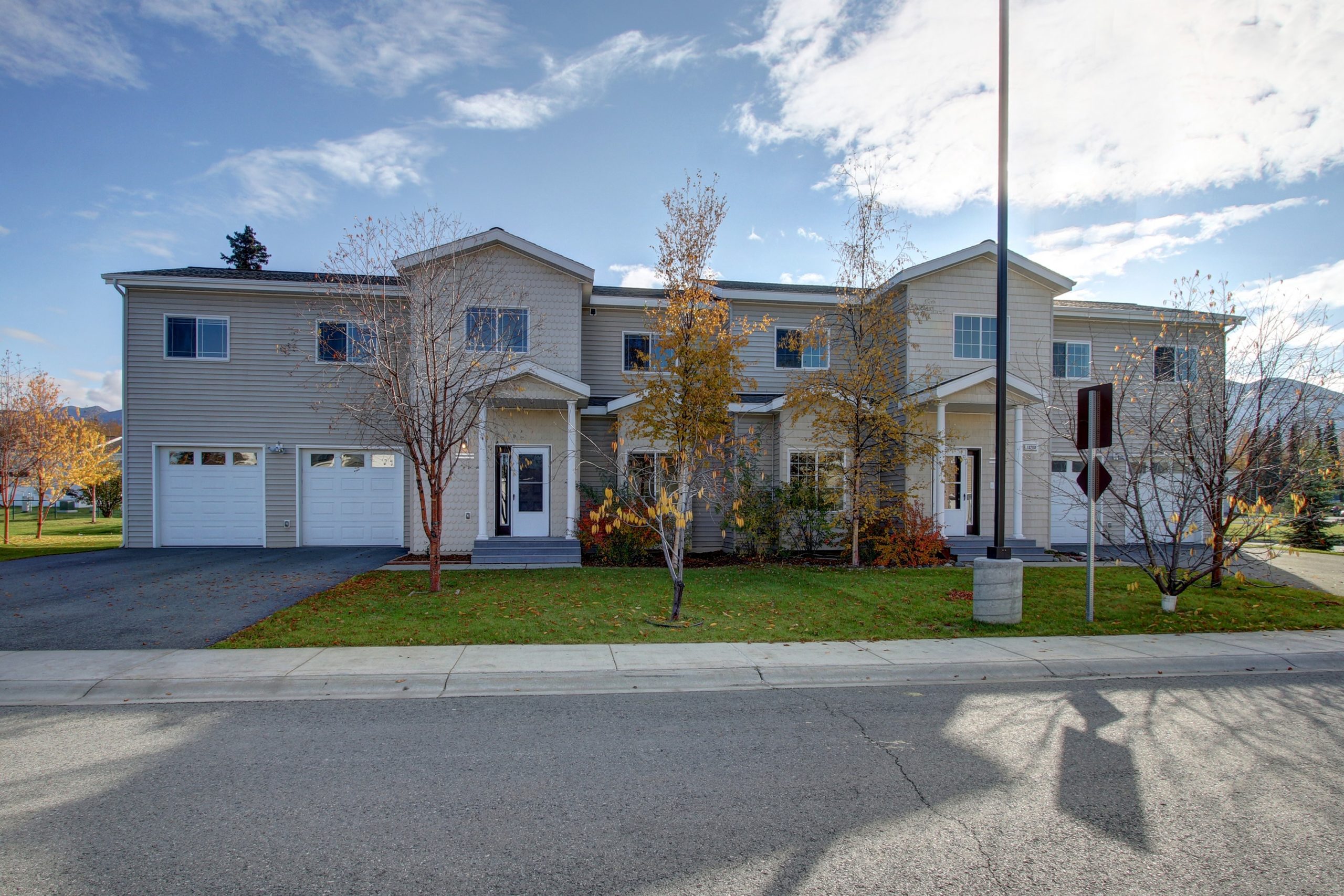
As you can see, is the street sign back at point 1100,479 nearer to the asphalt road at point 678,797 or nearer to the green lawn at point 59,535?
the asphalt road at point 678,797

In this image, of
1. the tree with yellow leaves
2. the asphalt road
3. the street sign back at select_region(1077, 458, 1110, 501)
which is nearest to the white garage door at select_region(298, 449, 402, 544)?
the tree with yellow leaves

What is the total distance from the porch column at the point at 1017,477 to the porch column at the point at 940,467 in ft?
5.15

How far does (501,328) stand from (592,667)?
10.9 meters

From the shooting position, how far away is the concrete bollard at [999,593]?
9.26 metres

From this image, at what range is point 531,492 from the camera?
55.0 ft

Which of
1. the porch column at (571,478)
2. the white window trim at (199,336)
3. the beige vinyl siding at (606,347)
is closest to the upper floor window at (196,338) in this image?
the white window trim at (199,336)

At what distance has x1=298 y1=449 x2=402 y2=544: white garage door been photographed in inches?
712

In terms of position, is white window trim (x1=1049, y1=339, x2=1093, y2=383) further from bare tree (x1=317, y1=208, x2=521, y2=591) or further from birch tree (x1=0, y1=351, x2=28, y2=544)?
birch tree (x1=0, y1=351, x2=28, y2=544)

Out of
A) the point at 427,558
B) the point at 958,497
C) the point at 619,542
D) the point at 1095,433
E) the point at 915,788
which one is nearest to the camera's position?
the point at 915,788

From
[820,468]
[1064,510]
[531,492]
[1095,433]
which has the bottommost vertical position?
[1064,510]

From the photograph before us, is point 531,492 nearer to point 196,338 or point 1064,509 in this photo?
point 196,338

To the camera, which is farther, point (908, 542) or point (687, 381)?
point (908, 542)

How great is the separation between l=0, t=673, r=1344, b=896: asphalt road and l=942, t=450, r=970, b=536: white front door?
1166 cm

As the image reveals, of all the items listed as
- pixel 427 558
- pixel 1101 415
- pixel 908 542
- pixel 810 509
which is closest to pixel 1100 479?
pixel 1101 415
